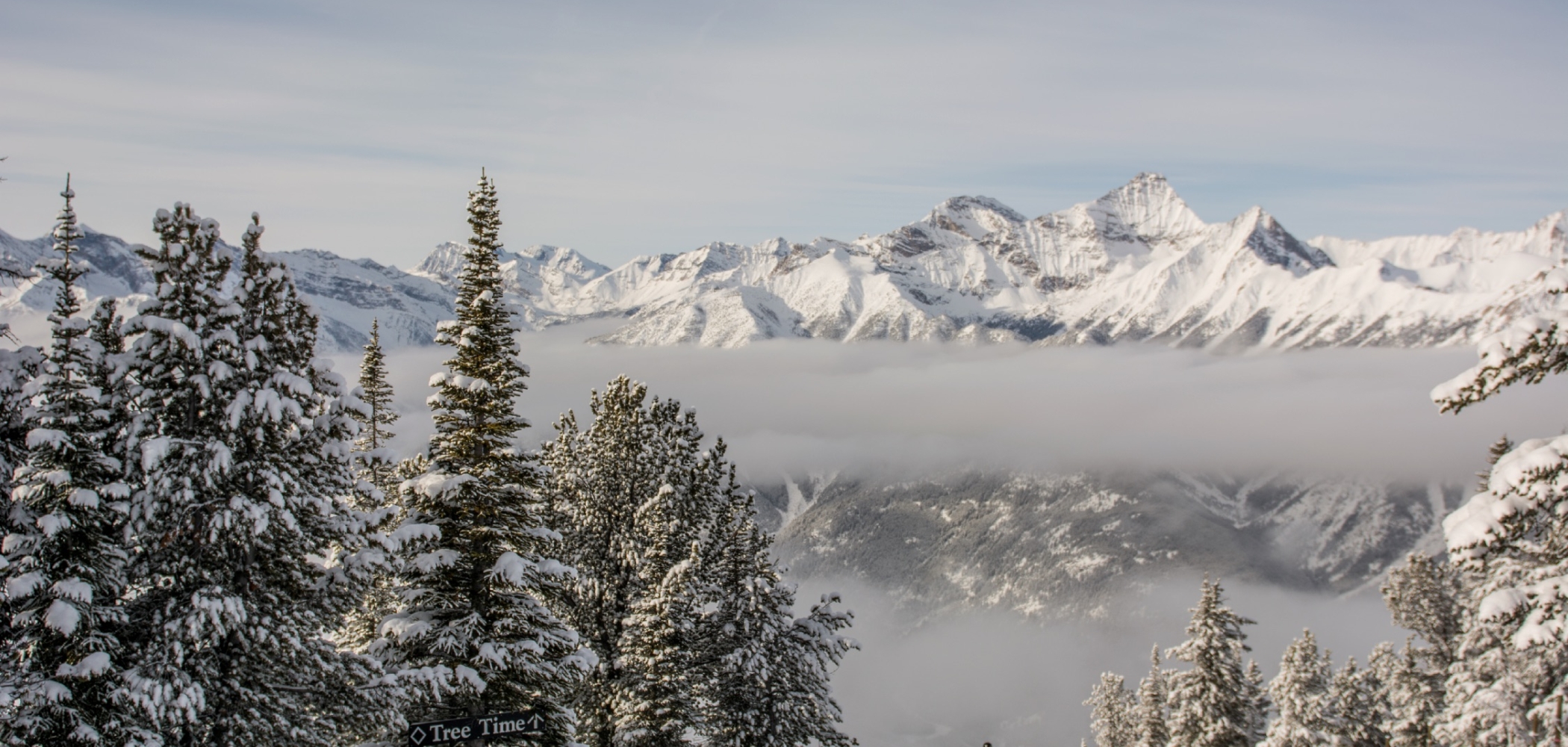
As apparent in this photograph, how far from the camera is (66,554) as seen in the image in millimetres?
15312

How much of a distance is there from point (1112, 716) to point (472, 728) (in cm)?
5991

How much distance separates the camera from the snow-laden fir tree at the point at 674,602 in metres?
23.0

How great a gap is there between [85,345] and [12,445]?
6.61 ft

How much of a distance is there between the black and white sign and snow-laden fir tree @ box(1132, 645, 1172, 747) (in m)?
42.3

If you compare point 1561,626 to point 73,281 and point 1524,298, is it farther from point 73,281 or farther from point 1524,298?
point 73,281

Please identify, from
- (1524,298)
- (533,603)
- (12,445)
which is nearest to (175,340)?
(12,445)

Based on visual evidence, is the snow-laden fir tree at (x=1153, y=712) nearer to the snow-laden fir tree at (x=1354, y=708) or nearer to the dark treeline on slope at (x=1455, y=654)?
the dark treeline on slope at (x=1455, y=654)

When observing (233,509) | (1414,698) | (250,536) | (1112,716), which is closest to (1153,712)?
(1112,716)

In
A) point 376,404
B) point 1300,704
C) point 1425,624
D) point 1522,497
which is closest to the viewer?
point 1522,497

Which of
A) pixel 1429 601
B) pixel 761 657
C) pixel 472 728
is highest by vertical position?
pixel 472 728

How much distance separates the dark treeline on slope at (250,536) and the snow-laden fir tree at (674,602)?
43 cm

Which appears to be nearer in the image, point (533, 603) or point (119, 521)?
point (119, 521)

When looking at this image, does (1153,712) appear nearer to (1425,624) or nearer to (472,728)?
(1425,624)

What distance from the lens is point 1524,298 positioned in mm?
9695
